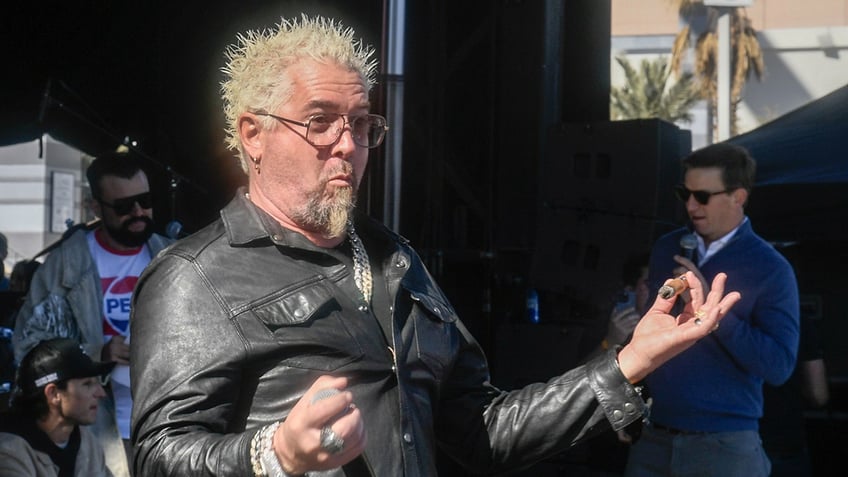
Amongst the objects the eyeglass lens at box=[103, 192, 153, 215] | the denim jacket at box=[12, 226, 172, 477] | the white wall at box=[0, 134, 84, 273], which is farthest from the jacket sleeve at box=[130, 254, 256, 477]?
the white wall at box=[0, 134, 84, 273]

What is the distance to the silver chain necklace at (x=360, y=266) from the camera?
7.34 ft

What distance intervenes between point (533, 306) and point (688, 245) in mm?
2087

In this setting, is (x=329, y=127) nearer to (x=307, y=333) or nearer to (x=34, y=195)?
(x=307, y=333)

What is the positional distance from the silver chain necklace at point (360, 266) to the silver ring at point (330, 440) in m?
0.57

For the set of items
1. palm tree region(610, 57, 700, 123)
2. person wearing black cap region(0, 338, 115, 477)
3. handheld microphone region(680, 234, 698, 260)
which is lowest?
person wearing black cap region(0, 338, 115, 477)

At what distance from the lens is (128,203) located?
4.76 meters

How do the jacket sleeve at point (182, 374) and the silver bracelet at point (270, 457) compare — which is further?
the jacket sleeve at point (182, 374)

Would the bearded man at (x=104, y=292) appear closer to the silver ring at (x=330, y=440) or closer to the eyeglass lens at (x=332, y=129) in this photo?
the eyeglass lens at (x=332, y=129)

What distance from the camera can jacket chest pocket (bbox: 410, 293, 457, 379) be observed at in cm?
224

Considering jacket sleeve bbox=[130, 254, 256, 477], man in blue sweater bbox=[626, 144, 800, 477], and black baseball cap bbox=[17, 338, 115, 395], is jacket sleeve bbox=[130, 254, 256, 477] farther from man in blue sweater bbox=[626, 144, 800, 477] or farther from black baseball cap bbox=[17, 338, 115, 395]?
black baseball cap bbox=[17, 338, 115, 395]

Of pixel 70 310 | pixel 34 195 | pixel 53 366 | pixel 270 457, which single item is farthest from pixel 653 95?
pixel 270 457

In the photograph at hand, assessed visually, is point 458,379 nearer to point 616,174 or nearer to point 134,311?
point 134,311

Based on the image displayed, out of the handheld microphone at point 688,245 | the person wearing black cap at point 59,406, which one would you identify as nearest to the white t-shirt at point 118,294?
the person wearing black cap at point 59,406

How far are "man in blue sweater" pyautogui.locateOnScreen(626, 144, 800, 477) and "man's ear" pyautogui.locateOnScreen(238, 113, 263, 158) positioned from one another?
2094mm
